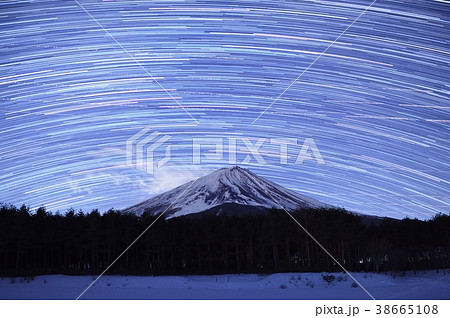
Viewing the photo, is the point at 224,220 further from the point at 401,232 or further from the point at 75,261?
the point at 401,232

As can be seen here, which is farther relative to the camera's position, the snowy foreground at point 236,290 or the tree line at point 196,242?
the tree line at point 196,242

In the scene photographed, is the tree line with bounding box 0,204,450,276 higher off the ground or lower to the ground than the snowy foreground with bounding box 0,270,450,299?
higher

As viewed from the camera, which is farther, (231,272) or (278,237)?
(278,237)

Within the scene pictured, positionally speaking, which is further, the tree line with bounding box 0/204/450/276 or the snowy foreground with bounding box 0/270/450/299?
the tree line with bounding box 0/204/450/276

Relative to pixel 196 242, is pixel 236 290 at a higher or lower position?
lower

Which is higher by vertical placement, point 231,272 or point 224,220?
point 224,220
